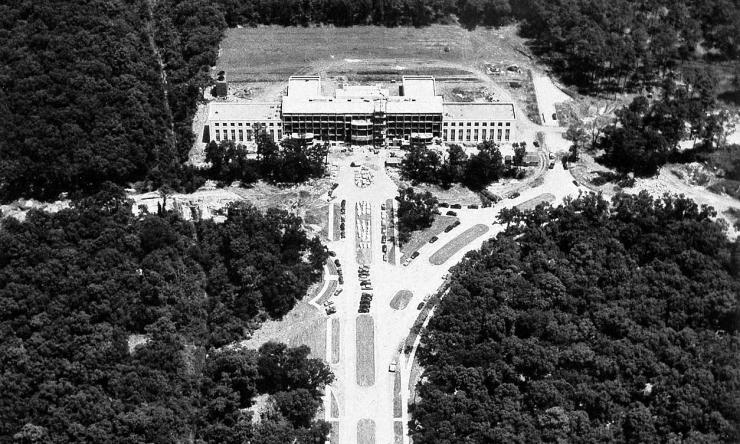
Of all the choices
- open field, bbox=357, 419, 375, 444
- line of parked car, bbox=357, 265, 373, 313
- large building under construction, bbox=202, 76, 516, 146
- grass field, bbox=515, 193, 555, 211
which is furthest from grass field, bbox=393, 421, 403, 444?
large building under construction, bbox=202, 76, 516, 146

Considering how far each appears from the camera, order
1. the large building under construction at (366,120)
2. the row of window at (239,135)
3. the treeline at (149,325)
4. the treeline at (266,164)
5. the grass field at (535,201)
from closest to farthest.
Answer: the treeline at (149,325) < the grass field at (535,201) < the treeline at (266,164) < the large building under construction at (366,120) < the row of window at (239,135)

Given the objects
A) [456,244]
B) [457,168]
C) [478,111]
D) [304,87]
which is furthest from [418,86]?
[456,244]

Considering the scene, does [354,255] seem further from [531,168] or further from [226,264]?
[531,168]

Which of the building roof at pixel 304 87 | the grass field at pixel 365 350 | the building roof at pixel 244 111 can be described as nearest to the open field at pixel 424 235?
the grass field at pixel 365 350

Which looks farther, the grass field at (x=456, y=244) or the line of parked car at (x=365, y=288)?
the grass field at (x=456, y=244)

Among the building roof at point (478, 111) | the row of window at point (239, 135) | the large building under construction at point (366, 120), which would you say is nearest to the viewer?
the large building under construction at point (366, 120)

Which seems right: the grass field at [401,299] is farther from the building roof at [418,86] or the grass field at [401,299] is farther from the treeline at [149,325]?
the building roof at [418,86]

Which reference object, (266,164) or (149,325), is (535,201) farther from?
(149,325)
